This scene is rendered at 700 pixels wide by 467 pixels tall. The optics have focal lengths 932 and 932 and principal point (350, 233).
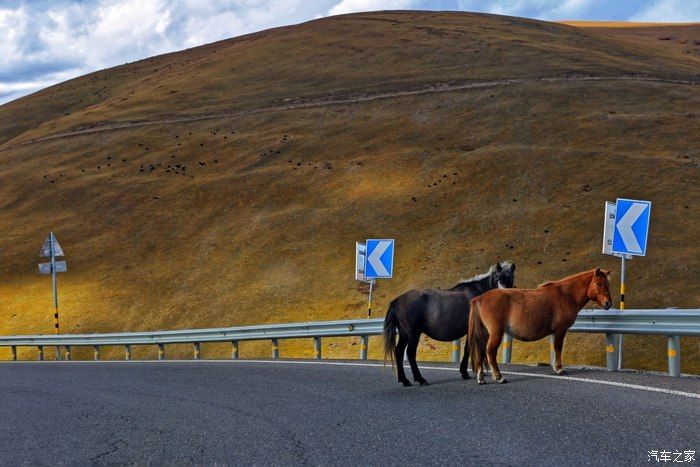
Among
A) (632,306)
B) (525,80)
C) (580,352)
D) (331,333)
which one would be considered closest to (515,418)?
(331,333)

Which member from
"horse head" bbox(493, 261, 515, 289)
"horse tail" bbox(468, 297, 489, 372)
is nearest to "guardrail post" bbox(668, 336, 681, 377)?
"horse head" bbox(493, 261, 515, 289)

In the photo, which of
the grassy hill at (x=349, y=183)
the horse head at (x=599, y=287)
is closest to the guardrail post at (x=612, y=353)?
the horse head at (x=599, y=287)

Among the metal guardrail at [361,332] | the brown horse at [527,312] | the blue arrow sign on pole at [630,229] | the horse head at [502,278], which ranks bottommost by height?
the metal guardrail at [361,332]

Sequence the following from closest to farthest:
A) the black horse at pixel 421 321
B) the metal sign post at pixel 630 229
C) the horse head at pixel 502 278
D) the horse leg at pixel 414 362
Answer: the horse leg at pixel 414 362, the black horse at pixel 421 321, the horse head at pixel 502 278, the metal sign post at pixel 630 229

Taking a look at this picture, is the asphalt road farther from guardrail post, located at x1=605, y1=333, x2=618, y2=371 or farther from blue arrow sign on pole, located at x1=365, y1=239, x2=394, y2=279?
blue arrow sign on pole, located at x1=365, y1=239, x2=394, y2=279

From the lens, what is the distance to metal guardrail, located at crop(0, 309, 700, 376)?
41.2 ft

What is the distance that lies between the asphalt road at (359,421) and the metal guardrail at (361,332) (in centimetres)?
72

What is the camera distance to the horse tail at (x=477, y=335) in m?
12.1

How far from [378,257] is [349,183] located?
2911 centimetres

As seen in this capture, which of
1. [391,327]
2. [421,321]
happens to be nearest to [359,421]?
[391,327]

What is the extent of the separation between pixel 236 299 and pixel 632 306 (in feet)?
57.6

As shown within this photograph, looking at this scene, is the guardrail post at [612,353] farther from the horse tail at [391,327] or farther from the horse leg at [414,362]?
the horse tail at [391,327]

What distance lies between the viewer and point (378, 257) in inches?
1006

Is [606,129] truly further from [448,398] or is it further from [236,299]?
[448,398]
